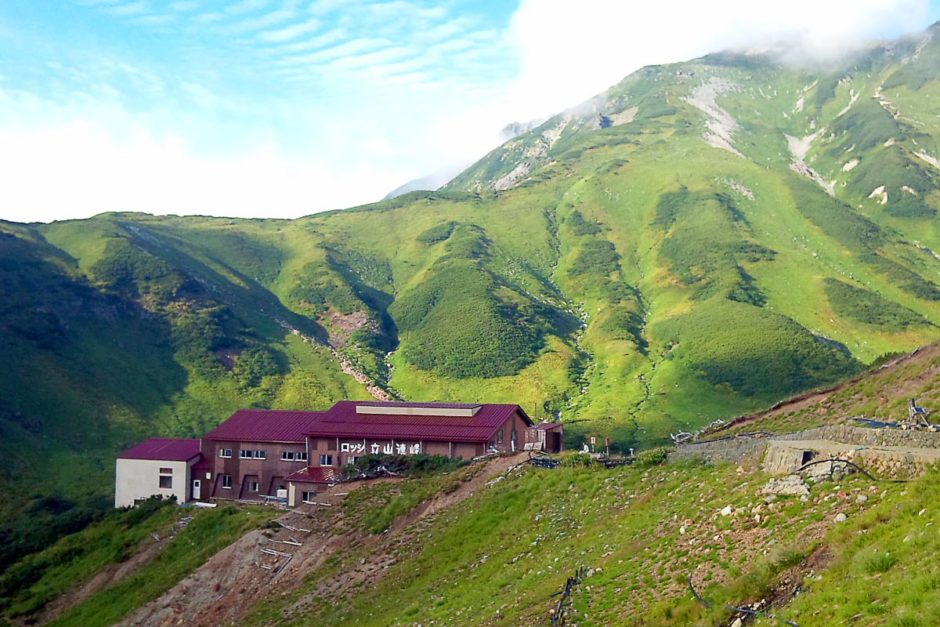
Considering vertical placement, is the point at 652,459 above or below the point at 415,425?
above

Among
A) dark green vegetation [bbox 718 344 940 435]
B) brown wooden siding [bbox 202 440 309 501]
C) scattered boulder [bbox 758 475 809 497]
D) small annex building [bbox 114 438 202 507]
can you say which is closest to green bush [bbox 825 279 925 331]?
dark green vegetation [bbox 718 344 940 435]

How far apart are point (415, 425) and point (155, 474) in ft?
80.4

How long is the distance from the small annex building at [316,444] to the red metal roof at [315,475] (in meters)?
0.07

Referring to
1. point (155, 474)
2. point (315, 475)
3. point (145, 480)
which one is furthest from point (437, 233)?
point (315, 475)

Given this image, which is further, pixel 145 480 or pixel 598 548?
pixel 145 480

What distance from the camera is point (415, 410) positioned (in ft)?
214

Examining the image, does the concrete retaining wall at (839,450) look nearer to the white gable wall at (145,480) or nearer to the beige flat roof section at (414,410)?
the beige flat roof section at (414,410)

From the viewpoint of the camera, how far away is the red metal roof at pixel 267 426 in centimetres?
6756

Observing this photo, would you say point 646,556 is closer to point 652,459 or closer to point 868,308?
point 652,459

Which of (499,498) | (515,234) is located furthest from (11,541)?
(515,234)

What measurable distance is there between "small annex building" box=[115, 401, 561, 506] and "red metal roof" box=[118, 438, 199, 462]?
13 centimetres

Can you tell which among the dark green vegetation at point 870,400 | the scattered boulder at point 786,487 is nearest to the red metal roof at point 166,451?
the dark green vegetation at point 870,400

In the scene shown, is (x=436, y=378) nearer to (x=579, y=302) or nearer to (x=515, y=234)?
(x=579, y=302)

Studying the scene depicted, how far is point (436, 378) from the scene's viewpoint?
122625 millimetres
